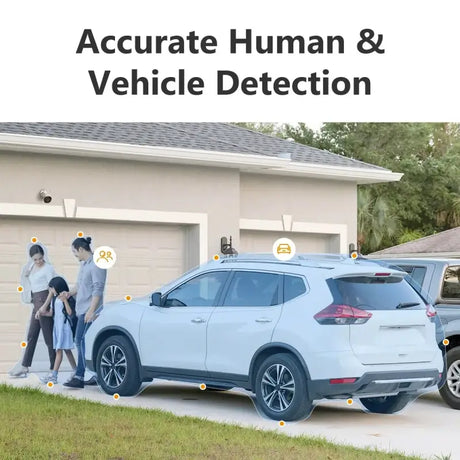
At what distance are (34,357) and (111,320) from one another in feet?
5.56

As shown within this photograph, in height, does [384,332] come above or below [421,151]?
below

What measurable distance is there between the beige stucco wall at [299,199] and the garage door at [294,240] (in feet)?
1.06

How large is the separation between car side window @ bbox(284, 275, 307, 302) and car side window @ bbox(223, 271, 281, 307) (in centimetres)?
13

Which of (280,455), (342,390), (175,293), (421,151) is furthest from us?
(421,151)

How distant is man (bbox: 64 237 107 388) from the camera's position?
14.6 meters

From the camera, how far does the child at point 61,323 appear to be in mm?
14688

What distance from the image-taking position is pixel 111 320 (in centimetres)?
1410

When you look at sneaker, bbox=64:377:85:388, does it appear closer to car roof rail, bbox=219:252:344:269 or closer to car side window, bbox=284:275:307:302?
car roof rail, bbox=219:252:344:269

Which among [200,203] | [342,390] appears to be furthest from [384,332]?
[200,203]

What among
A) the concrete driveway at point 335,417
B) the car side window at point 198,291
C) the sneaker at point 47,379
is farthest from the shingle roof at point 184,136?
the car side window at point 198,291

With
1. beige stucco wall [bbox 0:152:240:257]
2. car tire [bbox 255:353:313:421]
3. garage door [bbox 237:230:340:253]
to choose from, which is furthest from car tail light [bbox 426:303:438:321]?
garage door [bbox 237:230:340:253]

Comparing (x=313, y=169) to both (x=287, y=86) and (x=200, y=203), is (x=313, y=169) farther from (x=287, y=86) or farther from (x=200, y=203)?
(x=287, y=86)

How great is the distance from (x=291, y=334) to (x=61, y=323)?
160 inches

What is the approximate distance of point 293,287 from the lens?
12289mm
